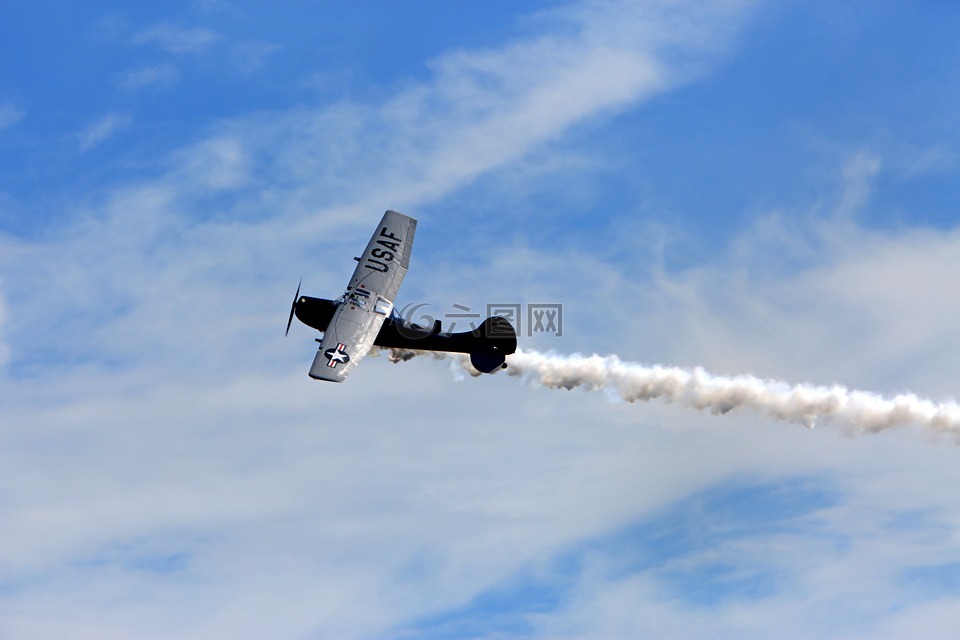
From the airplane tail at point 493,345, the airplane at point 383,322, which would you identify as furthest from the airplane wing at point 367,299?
the airplane tail at point 493,345

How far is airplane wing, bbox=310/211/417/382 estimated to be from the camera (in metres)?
51.7

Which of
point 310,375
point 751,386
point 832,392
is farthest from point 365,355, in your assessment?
point 832,392

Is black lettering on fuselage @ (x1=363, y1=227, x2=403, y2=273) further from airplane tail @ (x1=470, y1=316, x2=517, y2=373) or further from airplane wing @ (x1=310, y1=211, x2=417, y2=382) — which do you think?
airplane tail @ (x1=470, y1=316, x2=517, y2=373)

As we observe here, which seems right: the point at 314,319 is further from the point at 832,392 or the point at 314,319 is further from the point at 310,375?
the point at 832,392

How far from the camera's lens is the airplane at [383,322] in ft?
176

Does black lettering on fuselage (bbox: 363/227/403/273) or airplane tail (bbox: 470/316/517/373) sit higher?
black lettering on fuselage (bbox: 363/227/403/273)

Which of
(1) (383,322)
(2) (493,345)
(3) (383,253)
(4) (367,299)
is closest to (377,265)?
(3) (383,253)

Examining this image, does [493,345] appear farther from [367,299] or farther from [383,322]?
[367,299]

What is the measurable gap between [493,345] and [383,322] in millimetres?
4861

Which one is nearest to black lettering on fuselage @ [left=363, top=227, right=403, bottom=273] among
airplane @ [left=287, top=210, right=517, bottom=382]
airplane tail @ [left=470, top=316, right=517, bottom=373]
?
airplane @ [left=287, top=210, right=517, bottom=382]

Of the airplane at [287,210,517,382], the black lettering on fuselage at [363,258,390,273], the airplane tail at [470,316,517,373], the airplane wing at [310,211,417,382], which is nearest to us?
the airplane wing at [310,211,417,382]

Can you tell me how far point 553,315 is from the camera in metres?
55.2

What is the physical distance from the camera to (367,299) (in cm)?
5584

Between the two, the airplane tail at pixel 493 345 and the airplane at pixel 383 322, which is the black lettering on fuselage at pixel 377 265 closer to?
the airplane at pixel 383 322
